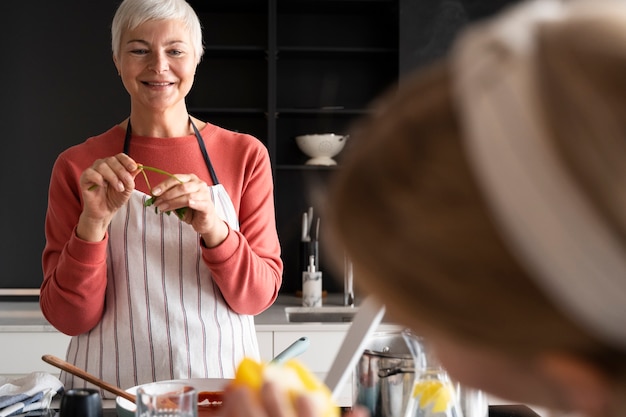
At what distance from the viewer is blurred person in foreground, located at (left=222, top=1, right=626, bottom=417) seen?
0.32 m

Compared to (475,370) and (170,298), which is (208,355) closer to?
(170,298)

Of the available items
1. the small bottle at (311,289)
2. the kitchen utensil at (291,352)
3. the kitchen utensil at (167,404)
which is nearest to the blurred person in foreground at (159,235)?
the kitchen utensil at (291,352)

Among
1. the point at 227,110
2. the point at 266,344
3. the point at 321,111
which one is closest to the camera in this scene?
the point at 266,344

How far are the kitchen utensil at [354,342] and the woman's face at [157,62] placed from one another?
3.41 ft

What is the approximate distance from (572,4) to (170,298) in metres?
1.45

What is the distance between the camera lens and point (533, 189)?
33 centimetres

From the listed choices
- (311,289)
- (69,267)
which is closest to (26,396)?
(69,267)

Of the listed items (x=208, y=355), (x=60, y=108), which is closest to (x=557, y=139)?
(x=208, y=355)

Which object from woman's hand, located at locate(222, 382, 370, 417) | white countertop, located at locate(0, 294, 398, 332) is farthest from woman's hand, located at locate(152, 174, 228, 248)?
white countertop, located at locate(0, 294, 398, 332)

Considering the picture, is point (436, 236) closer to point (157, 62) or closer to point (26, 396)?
point (26, 396)

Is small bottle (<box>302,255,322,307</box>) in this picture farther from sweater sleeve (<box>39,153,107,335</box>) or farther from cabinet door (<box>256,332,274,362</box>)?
sweater sleeve (<box>39,153,107,335</box>)

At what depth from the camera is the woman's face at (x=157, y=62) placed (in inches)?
67.8

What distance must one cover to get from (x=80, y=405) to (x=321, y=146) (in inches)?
96.6

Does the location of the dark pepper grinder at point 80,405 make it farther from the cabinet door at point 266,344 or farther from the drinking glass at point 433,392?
the cabinet door at point 266,344
